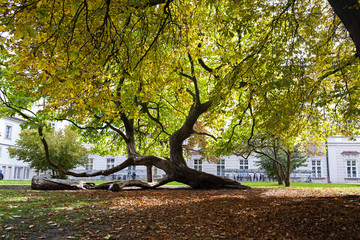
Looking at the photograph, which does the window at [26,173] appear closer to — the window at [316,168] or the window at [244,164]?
A: the window at [244,164]

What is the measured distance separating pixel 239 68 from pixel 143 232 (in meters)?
5.11

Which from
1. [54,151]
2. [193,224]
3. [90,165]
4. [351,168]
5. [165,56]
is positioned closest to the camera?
[193,224]

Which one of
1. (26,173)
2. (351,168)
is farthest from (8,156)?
(351,168)

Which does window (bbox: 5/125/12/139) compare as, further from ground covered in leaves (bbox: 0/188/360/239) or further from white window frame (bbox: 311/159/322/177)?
white window frame (bbox: 311/159/322/177)

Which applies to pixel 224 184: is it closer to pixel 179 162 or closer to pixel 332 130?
pixel 179 162

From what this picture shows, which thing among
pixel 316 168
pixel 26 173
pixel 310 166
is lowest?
pixel 26 173

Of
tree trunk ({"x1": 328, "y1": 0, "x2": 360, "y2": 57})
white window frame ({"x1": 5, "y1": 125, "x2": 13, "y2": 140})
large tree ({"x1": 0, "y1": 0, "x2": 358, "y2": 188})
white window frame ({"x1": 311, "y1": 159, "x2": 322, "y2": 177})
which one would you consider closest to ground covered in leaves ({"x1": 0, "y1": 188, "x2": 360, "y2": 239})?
large tree ({"x1": 0, "y1": 0, "x2": 358, "y2": 188})

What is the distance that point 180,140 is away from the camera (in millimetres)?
14148

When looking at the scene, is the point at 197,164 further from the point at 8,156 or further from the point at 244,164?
the point at 8,156

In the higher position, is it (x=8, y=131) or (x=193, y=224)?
(x=8, y=131)

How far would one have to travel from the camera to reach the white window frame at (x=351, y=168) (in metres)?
37.2

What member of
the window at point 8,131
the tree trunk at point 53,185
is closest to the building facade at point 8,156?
the window at point 8,131

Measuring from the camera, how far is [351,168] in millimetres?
37375

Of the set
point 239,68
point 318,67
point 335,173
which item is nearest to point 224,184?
point 318,67
